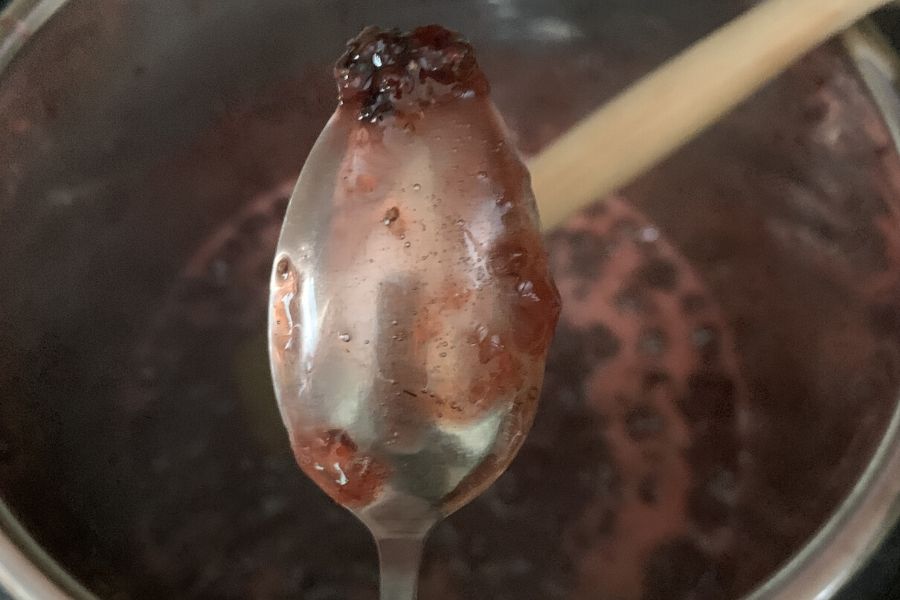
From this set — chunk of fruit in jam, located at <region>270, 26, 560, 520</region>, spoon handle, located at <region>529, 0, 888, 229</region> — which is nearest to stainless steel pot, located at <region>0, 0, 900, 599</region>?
spoon handle, located at <region>529, 0, 888, 229</region>

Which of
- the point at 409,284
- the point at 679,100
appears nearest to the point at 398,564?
the point at 409,284

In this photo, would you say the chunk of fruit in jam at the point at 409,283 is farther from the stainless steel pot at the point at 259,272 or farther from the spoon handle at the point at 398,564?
the stainless steel pot at the point at 259,272

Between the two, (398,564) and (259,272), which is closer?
(398,564)

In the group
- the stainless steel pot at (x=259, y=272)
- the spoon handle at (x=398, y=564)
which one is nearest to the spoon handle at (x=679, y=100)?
the stainless steel pot at (x=259, y=272)

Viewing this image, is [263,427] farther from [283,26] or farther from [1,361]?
[283,26]

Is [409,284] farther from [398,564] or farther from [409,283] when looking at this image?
[398,564]

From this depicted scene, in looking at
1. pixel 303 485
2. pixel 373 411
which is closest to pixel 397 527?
pixel 373 411
